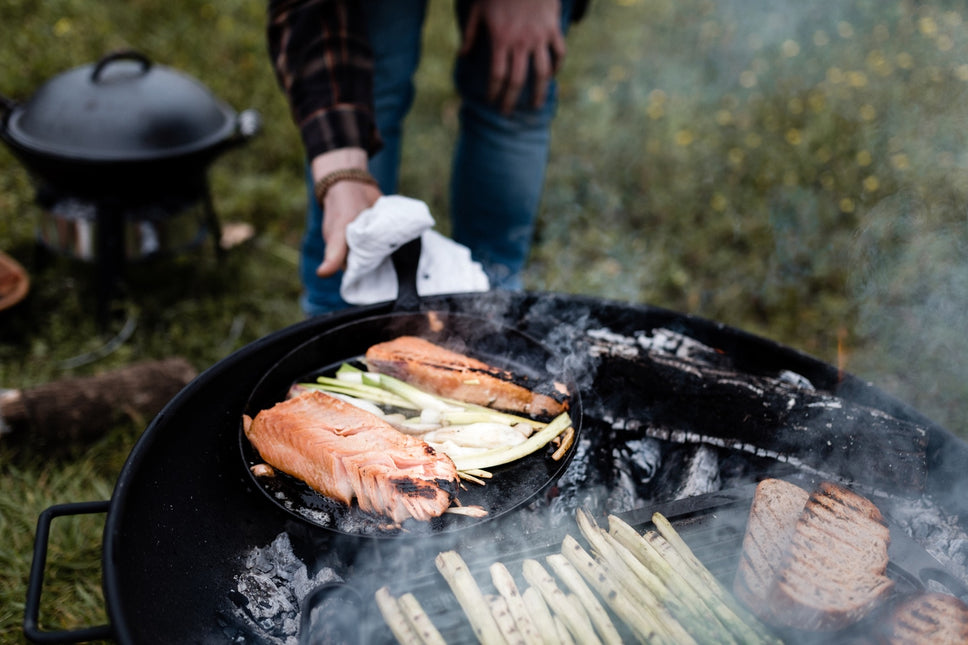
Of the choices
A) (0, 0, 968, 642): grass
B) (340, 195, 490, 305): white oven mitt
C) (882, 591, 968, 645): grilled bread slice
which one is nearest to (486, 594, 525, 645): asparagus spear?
(882, 591, 968, 645): grilled bread slice

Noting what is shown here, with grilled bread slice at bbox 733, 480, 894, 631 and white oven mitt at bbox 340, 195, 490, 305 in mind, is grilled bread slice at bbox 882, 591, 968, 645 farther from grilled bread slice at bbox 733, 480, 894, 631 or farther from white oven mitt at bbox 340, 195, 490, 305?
white oven mitt at bbox 340, 195, 490, 305

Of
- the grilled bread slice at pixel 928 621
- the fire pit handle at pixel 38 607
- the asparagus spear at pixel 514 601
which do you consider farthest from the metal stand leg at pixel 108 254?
the grilled bread slice at pixel 928 621

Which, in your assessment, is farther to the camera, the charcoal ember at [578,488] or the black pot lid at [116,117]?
the black pot lid at [116,117]

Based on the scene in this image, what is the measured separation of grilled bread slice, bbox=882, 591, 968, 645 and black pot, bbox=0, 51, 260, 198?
3.60 metres

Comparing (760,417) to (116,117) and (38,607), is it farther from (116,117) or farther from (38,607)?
(116,117)

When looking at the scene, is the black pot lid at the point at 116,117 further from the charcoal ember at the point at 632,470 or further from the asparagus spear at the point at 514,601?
the asparagus spear at the point at 514,601

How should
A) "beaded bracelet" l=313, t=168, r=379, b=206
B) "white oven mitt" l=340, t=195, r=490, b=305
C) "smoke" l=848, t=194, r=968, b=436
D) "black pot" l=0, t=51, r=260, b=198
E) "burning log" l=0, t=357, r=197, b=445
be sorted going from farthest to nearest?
1. "smoke" l=848, t=194, r=968, b=436
2. "black pot" l=0, t=51, r=260, b=198
3. "burning log" l=0, t=357, r=197, b=445
4. "beaded bracelet" l=313, t=168, r=379, b=206
5. "white oven mitt" l=340, t=195, r=490, b=305

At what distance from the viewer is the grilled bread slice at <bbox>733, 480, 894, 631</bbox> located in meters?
1.55

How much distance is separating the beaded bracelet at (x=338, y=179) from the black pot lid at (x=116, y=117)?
1.47 m

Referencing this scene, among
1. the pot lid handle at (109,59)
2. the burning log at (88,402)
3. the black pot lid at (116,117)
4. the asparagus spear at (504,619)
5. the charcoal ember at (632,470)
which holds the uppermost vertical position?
the pot lid handle at (109,59)

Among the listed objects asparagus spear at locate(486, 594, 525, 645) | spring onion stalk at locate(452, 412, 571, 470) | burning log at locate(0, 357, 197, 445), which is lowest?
burning log at locate(0, 357, 197, 445)

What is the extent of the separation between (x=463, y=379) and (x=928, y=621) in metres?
1.33

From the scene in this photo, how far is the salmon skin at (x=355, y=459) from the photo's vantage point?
171cm

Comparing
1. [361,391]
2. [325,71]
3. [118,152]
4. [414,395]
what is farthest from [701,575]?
[118,152]
